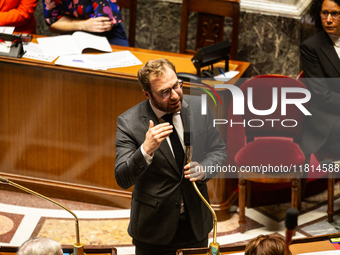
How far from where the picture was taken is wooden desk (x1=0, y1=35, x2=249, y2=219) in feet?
11.8

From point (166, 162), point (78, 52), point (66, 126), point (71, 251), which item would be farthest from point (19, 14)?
point (71, 251)

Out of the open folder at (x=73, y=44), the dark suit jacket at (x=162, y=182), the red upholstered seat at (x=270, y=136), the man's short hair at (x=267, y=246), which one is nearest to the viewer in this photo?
the man's short hair at (x=267, y=246)

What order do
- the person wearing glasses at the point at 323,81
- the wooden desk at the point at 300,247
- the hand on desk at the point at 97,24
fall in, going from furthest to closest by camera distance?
1. the hand on desk at the point at 97,24
2. the person wearing glasses at the point at 323,81
3. the wooden desk at the point at 300,247

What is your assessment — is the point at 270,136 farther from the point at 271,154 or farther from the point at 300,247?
the point at 300,247

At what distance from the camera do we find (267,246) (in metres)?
1.73

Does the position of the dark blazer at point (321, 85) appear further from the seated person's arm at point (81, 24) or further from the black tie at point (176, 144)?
the black tie at point (176, 144)

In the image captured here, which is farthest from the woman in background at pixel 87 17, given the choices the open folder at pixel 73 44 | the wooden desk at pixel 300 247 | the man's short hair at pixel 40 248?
the man's short hair at pixel 40 248

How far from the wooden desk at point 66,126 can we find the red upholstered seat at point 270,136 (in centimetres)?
27

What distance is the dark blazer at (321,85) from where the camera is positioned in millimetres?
3611

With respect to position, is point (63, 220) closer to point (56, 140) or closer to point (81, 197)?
point (81, 197)

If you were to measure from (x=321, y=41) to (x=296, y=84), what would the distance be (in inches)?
15.4

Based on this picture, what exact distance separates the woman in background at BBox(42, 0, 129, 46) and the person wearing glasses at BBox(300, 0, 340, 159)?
159 cm

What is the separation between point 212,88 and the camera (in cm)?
337

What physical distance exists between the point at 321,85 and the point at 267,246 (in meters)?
2.17
